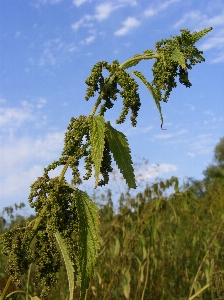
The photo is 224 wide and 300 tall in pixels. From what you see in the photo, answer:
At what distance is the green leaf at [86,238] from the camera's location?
1.42 meters

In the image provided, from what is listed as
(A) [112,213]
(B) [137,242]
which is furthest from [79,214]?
(A) [112,213]

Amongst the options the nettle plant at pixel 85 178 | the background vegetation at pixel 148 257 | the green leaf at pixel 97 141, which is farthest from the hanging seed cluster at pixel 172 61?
the background vegetation at pixel 148 257

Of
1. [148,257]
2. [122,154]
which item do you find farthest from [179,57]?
[148,257]

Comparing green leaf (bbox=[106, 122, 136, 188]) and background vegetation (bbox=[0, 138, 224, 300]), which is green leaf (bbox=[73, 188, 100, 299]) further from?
background vegetation (bbox=[0, 138, 224, 300])

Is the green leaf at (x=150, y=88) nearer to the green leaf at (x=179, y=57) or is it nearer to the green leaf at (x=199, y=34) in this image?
the green leaf at (x=179, y=57)

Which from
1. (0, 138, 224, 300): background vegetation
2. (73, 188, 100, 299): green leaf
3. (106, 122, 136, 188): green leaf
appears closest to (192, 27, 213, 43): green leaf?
(106, 122, 136, 188): green leaf

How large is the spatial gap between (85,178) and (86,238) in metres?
0.23

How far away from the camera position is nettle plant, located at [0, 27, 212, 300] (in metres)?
1.47

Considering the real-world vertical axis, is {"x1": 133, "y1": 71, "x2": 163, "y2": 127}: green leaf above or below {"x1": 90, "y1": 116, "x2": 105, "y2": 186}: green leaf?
above

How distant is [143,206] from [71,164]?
345 centimetres

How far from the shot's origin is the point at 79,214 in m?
1.48

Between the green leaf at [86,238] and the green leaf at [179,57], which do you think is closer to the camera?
the green leaf at [86,238]

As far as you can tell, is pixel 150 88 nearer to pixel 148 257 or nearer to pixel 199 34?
pixel 199 34

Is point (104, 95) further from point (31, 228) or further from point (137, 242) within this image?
point (137, 242)
